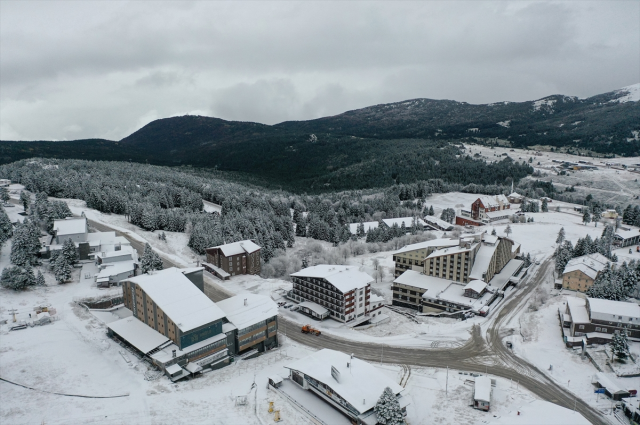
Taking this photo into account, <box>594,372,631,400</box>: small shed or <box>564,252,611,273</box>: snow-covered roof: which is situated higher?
<box>564,252,611,273</box>: snow-covered roof

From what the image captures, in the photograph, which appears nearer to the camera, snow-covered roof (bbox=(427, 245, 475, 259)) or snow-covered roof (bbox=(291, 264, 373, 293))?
snow-covered roof (bbox=(291, 264, 373, 293))

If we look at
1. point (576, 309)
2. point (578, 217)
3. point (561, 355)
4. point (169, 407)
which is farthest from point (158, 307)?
point (578, 217)

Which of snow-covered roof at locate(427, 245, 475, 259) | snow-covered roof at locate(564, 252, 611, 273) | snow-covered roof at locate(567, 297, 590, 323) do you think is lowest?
snow-covered roof at locate(567, 297, 590, 323)

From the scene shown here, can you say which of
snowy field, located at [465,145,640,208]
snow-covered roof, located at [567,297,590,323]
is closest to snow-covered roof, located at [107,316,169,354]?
snow-covered roof, located at [567,297,590,323]

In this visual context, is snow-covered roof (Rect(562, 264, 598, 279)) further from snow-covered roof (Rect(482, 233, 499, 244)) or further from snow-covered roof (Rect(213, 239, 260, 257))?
snow-covered roof (Rect(213, 239, 260, 257))

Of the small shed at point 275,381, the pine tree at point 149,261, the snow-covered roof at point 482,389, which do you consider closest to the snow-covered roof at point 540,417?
the snow-covered roof at point 482,389

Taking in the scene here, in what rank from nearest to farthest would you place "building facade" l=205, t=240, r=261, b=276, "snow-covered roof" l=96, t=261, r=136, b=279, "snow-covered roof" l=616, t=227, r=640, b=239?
"snow-covered roof" l=96, t=261, r=136, b=279
"building facade" l=205, t=240, r=261, b=276
"snow-covered roof" l=616, t=227, r=640, b=239

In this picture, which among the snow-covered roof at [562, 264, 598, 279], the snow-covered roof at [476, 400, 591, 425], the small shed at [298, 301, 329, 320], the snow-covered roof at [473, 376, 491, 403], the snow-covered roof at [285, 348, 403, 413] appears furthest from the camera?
the snow-covered roof at [562, 264, 598, 279]

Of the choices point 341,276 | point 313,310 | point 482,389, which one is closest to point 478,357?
point 482,389
